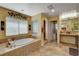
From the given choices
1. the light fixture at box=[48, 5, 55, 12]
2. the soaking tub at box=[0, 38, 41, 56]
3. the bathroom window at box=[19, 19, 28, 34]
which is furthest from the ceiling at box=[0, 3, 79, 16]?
the soaking tub at box=[0, 38, 41, 56]

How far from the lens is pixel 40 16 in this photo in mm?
2451

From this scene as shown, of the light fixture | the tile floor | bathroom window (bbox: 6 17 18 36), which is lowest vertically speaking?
the tile floor

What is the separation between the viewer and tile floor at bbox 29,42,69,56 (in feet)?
7.90

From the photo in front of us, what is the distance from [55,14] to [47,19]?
230 millimetres

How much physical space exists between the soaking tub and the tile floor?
0.12 metres

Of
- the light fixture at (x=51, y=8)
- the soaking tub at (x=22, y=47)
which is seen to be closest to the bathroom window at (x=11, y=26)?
the soaking tub at (x=22, y=47)

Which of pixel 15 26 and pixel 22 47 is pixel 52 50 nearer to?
pixel 22 47

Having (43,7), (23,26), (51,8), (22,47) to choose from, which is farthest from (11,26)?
(51,8)

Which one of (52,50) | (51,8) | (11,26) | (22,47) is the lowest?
(52,50)

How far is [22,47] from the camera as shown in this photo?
2307 mm

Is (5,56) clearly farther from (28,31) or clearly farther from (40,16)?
(40,16)

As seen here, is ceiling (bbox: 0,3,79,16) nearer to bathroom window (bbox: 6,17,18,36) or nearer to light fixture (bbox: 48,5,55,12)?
light fixture (bbox: 48,5,55,12)

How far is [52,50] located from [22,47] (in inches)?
28.9

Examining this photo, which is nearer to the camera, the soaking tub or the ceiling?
the soaking tub
